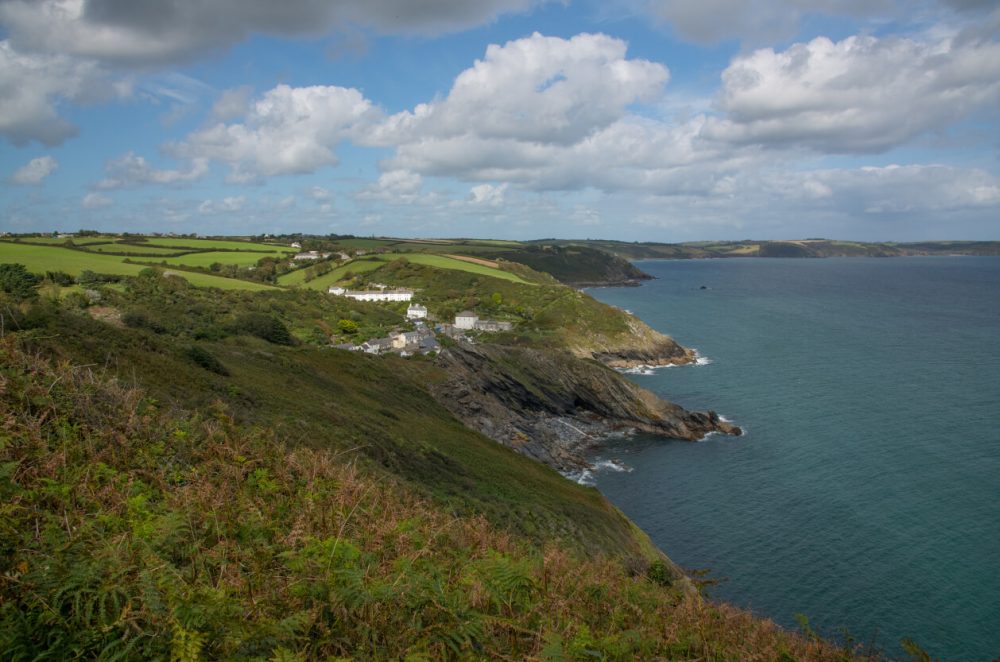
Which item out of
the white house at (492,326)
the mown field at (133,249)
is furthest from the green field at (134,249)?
the white house at (492,326)

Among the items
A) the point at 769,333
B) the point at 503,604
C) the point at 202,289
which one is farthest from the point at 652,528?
the point at 769,333

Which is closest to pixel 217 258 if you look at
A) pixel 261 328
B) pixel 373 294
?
pixel 373 294

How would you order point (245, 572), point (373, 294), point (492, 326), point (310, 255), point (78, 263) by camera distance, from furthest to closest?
1. point (310, 255)
2. point (373, 294)
3. point (492, 326)
4. point (78, 263)
5. point (245, 572)

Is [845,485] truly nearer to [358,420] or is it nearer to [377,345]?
[358,420]

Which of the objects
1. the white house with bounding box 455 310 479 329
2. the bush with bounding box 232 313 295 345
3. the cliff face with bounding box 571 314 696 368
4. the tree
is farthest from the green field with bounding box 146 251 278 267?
the cliff face with bounding box 571 314 696 368

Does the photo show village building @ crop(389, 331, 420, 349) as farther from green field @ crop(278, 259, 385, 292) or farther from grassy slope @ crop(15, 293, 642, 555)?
green field @ crop(278, 259, 385, 292)

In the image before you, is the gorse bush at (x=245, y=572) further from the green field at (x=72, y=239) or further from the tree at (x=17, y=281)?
the green field at (x=72, y=239)
